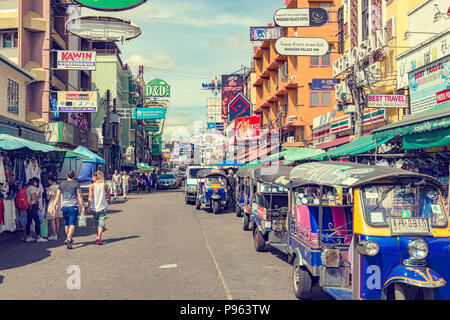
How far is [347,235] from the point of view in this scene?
7211 mm

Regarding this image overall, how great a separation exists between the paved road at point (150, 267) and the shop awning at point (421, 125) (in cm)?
452

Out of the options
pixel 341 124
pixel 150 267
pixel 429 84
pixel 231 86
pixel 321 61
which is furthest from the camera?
pixel 231 86

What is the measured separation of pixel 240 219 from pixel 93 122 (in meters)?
36.6

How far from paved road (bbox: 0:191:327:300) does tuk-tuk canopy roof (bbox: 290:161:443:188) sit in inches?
77.0

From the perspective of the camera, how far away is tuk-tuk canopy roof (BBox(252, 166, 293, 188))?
1109 centimetres

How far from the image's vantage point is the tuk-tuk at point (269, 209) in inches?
427

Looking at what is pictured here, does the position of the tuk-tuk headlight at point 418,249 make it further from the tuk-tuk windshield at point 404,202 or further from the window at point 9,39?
the window at point 9,39

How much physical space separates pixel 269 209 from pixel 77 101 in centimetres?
2165

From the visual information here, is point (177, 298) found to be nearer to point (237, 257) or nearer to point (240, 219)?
point (237, 257)

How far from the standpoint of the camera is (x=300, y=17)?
15578 millimetres

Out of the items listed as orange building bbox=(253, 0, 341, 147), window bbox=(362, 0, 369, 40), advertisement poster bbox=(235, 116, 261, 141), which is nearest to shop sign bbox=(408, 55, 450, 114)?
window bbox=(362, 0, 369, 40)

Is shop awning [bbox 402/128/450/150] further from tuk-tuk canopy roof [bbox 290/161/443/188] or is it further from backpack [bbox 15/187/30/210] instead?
backpack [bbox 15/187/30/210]

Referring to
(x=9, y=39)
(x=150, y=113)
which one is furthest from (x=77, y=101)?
(x=150, y=113)

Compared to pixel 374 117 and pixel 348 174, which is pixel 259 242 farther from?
pixel 374 117
